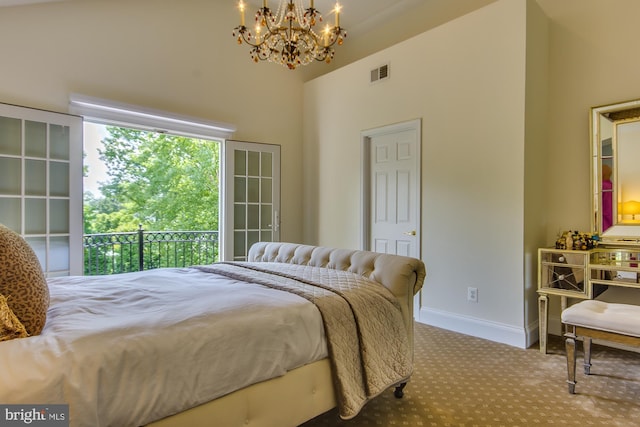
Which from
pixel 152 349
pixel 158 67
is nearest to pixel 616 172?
pixel 152 349

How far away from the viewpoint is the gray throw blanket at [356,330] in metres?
1.68

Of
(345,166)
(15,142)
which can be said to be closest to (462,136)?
(345,166)

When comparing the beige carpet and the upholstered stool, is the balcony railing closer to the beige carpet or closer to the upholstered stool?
the beige carpet

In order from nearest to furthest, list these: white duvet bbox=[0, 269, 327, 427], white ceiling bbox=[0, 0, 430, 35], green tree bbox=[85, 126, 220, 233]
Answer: white duvet bbox=[0, 269, 327, 427] < white ceiling bbox=[0, 0, 430, 35] < green tree bbox=[85, 126, 220, 233]

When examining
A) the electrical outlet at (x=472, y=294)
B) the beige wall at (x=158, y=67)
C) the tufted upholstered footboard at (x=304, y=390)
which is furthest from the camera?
the electrical outlet at (x=472, y=294)

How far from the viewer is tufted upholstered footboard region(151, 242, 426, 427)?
4.34 feet

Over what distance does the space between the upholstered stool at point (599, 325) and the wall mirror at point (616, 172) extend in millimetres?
1003

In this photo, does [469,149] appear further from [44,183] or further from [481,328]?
[44,183]

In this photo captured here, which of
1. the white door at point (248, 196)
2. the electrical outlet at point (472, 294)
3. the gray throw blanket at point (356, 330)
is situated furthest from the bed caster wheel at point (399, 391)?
the white door at point (248, 196)

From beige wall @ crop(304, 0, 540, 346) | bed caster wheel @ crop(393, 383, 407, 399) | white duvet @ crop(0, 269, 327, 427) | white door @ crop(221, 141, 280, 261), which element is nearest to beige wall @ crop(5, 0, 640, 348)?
beige wall @ crop(304, 0, 540, 346)

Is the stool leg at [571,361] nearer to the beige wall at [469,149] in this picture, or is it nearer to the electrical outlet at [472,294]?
the beige wall at [469,149]

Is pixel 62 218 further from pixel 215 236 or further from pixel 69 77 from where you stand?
pixel 215 236

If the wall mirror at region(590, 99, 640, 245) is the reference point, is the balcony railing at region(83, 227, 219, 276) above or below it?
below

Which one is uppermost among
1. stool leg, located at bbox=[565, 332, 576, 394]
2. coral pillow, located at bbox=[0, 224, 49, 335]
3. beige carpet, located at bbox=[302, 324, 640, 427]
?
coral pillow, located at bbox=[0, 224, 49, 335]
